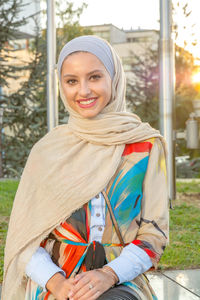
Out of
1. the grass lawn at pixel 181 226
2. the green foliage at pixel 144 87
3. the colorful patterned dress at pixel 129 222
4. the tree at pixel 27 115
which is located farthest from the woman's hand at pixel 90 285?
the green foliage at pixel 144 87

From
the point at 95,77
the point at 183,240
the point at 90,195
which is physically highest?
the point at 95,77

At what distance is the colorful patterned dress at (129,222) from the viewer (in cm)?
202

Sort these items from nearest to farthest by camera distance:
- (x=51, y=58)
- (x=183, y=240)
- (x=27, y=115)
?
(x=183, y=240)
(x=51, y=58)
(x=27, y=115)

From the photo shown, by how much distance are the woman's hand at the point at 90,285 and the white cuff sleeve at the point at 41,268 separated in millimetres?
136

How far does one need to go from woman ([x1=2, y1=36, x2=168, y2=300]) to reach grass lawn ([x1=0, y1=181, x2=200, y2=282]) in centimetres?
209

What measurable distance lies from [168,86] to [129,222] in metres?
5.20

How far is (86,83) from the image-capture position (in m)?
2.12

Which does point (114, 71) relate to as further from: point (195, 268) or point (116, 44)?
point (116, 44)

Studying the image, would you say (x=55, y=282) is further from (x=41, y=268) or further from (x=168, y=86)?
(x=168, y=86)

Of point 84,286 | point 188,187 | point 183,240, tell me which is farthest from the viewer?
point 188,187

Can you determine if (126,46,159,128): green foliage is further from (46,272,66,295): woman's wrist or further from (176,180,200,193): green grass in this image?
(46,272,66,295): woman's wrist

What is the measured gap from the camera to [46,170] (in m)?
2.15

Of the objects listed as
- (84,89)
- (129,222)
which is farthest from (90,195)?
(84,89)

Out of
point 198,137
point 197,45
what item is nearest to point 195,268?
point 198,137
